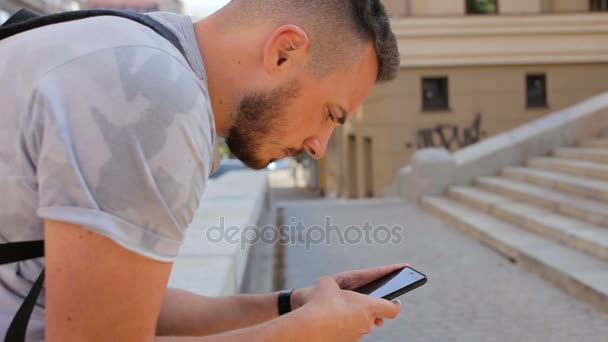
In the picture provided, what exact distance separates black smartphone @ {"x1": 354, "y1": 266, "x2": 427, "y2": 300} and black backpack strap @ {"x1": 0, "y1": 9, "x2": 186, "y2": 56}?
94 cm

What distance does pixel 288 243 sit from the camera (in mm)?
7707

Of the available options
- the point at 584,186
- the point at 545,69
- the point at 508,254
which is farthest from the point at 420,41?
the point at 508,254

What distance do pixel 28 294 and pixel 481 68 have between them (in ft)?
55.6

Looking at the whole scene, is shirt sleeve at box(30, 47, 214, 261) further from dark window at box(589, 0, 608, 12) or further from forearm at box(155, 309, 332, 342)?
dark window at box(589, 0, 608, 12)

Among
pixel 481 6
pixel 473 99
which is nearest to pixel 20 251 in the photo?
pixel 473 99

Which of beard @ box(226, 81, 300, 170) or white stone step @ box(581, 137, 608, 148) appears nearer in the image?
beard @ box(226, 81, 300, 170)

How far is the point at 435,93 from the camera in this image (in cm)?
1738

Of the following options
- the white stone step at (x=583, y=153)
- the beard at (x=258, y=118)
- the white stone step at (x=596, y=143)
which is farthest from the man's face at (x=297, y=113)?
the white stone step at (x=596, y=143)

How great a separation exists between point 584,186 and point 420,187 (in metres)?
3.43

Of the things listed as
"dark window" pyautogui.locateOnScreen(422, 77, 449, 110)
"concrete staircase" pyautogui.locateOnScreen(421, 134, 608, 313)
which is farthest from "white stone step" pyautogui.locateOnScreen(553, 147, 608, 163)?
"dark window" pyautogui.locateOnScreen(422, 77, 449, 110)

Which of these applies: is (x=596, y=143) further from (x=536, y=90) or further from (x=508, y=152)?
(x=536, y=90)

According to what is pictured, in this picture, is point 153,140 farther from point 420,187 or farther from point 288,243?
point 420,187

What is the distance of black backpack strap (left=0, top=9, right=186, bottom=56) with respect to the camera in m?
1.40

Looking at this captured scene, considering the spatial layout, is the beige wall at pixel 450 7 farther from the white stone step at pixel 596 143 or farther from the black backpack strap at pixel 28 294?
the black backpack strap at pixel 28 294
